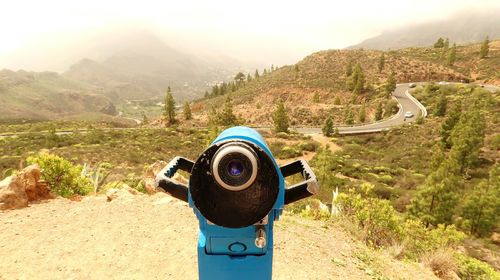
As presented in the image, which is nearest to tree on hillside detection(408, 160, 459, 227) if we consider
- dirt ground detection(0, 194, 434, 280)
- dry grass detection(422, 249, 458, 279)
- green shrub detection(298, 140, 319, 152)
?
dry grass detection(422, 249, 458, 279)

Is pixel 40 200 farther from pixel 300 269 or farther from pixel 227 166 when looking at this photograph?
pixel 227 166

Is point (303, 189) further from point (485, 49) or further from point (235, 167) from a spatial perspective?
point (485, 49)

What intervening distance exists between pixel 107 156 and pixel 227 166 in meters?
33.3

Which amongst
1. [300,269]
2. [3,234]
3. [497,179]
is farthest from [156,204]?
[497,179]

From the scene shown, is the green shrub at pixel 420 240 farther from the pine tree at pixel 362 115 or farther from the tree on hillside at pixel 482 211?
the pine tree at pixel 362 115

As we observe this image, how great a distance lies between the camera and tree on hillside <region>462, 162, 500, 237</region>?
762 inches

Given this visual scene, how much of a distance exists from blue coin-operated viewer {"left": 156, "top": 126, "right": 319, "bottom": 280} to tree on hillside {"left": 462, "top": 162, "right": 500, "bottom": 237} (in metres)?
22.3

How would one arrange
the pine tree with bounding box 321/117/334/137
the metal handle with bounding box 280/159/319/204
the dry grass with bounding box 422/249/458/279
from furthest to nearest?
1. the pine tree with bounding box 321/117/334/137
2. the dry grass with bounding box 422/249/458/279
3. the metal handle with bounding box 280/159/319/204

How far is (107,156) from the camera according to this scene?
31.8 metres

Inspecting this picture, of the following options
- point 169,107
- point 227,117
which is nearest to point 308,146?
point 227,117

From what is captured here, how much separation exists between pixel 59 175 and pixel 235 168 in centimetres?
1021

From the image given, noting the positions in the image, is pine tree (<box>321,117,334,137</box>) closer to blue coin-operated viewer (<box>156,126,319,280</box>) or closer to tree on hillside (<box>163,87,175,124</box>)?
tree on hillside (<box>163,87,175,124</box>)

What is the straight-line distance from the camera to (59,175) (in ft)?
33.0

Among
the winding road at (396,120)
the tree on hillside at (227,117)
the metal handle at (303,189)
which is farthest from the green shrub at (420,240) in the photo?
the tree on hillside at (227,117)
